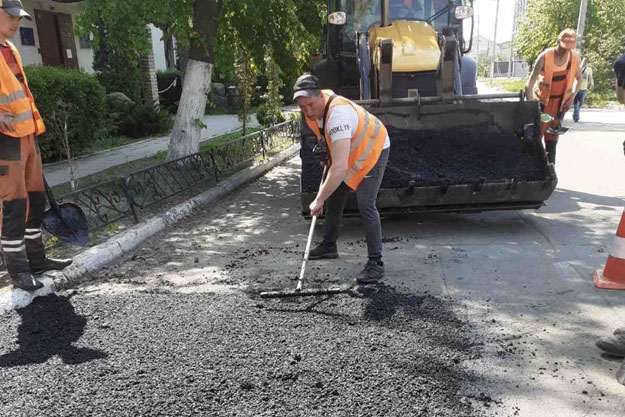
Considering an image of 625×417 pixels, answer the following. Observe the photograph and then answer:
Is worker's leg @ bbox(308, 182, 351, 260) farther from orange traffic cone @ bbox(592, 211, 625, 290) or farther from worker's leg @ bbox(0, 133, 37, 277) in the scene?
worker's leg @ bbox(0, 133, 37, 277)

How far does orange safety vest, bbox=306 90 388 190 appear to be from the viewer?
12.9ft

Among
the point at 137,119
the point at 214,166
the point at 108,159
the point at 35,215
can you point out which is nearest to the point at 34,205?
the point at 35,215

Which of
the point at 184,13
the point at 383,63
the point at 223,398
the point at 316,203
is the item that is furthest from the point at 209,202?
the point at 223,398

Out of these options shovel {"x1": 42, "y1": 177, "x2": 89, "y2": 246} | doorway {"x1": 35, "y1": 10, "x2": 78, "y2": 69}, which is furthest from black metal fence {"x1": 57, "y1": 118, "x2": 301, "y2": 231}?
doorway {"x1": 35, "y1": 10, "x2": 78, "y2": 69}

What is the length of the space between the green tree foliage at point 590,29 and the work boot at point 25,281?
24412 mm

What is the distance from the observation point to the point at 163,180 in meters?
7.09

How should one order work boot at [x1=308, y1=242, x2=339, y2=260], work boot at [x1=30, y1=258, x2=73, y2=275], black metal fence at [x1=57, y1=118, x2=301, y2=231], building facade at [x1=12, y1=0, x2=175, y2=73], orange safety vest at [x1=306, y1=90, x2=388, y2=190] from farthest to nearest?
building facade at [x1=12, y1=0, x2=175, y2=73]
black metal fence at [x1=57, y1=118, x2=301, y2=231]
work boot at [x1=308, y1=242, x2=339, y2=260]
work boot at [x1=30, y1=258, x2=73, y2=275]
orange safety vest at [x1=306, y1=90, x2=388, y2=190]

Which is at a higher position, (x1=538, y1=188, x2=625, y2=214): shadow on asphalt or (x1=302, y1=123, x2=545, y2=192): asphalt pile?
(x1=302, y1=123, x2=545, y2=192): asphalt pile

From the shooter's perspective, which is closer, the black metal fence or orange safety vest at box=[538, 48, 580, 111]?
the black metal fence

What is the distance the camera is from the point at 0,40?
378 cm

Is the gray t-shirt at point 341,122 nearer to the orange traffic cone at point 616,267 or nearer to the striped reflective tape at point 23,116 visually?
the orange traffic cone at point 616,267

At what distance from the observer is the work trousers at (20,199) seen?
382 cm

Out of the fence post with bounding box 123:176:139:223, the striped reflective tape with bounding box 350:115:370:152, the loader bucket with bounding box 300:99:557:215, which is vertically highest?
the striped reflective tape with bounding box 350:115:370:152

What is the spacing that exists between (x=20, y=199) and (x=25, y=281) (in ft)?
2.05
